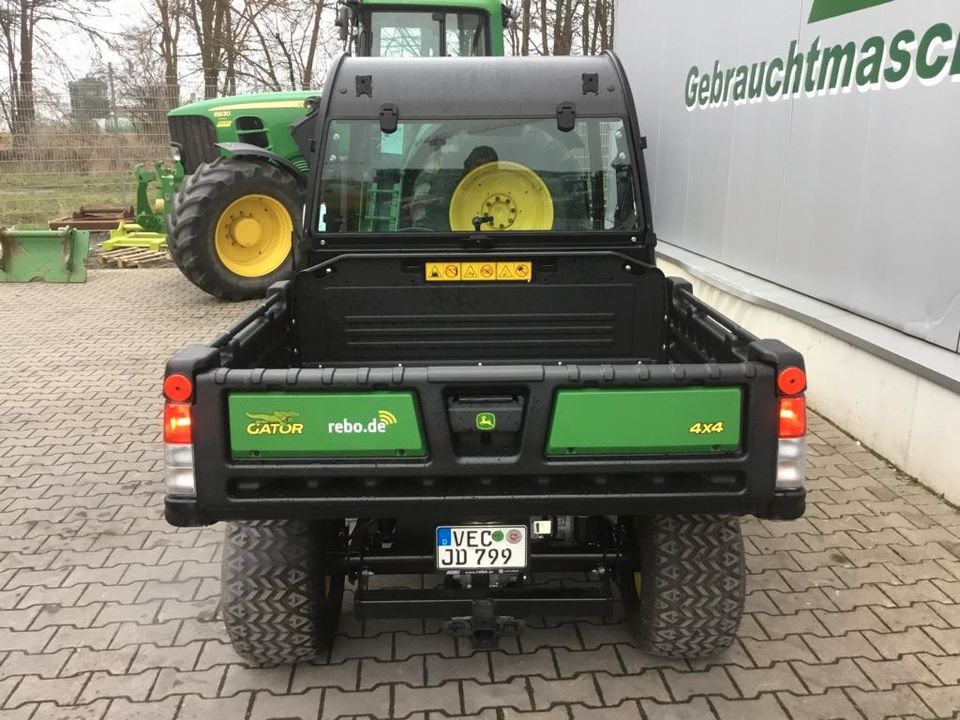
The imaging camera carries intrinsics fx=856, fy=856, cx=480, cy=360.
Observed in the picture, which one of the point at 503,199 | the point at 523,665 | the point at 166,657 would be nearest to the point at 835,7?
the point at 503,199

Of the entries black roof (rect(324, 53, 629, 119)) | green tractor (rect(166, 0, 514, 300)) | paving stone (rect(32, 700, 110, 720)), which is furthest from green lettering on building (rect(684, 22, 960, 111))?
paving stone (rect(32, 700, 110, 720))

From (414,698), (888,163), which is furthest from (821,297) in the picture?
(414,698)

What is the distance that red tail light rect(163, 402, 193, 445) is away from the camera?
243cm

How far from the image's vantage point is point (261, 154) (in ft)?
30.0

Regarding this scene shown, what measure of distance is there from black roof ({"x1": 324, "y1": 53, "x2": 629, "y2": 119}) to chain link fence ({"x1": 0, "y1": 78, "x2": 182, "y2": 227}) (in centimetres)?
1199

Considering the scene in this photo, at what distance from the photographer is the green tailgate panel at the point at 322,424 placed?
2426mm

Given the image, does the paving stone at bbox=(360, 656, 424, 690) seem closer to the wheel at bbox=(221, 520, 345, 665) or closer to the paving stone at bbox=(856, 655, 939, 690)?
the wheel at bbox=(221, 520, 345, 665)

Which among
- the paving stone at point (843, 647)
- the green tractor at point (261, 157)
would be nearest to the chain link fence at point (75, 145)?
the green tractor at point (261, 157)

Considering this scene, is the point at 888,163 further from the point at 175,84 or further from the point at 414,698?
the point at 175,84

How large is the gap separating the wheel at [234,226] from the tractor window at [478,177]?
5101mm

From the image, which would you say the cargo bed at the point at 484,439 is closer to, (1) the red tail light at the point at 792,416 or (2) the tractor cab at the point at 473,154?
(1) the red tail light at the point at 792,416

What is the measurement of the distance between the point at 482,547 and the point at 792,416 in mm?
1027

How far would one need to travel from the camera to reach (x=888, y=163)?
4.93 metres

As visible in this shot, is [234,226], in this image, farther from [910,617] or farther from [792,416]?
[792,416]
